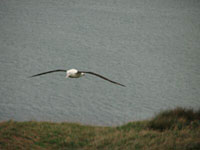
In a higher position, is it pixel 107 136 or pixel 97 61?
pixel 97 61

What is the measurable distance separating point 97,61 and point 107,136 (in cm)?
2258

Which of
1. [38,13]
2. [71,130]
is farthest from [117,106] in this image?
[38,13]

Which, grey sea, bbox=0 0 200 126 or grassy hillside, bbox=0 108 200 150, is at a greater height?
grey sea, bbox=0 0 200 126

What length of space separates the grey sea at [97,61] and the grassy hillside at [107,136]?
5590 mm

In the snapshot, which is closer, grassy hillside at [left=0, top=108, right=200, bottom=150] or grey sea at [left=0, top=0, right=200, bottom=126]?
grassy hillside at [left=0, top=108, right=200, bottom=150]

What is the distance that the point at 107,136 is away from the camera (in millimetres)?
12352

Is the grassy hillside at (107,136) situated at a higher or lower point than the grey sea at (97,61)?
lower

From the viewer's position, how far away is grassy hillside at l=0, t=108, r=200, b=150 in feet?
37.2

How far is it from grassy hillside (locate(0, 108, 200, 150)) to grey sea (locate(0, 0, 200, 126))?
18.3ft

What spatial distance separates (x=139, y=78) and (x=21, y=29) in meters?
27.6

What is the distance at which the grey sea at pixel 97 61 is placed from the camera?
2431 cm

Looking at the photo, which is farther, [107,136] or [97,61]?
[97,61]

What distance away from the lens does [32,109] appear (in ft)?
77.7

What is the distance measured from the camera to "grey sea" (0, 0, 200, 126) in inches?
957
